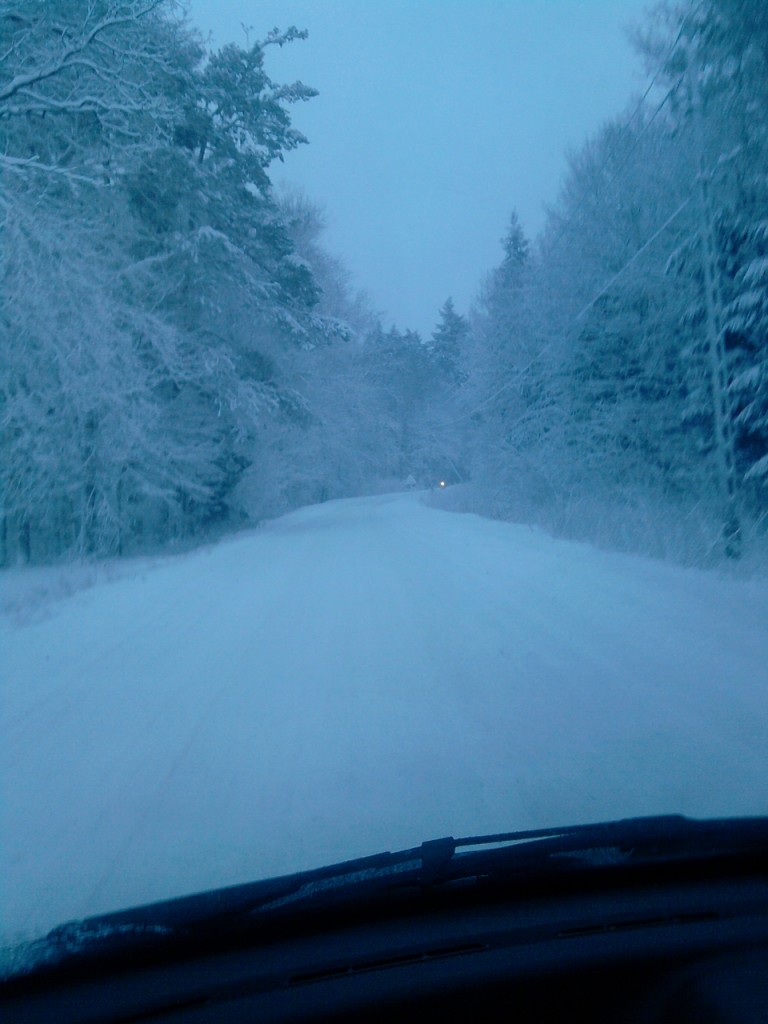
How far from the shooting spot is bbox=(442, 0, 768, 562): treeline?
1195 centimetres

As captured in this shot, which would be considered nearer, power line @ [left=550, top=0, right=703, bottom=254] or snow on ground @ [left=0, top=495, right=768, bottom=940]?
snow on ground @ [left=0, top=495, right=768, bottom=940]

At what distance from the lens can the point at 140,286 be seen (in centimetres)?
2042

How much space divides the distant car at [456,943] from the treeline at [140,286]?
12.3 m

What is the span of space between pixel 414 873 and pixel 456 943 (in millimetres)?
316

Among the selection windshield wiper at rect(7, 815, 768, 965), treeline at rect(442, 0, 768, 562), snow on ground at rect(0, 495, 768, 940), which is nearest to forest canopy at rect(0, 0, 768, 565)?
treeline at rect(442, 0, 768, 562)

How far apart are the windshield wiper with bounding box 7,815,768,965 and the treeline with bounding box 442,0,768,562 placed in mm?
10350

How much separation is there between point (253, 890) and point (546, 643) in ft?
19.4

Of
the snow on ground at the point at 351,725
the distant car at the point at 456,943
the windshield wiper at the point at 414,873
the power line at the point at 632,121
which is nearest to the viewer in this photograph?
the distant car at the point at 456,943

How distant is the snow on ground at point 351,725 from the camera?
4293 millimetres

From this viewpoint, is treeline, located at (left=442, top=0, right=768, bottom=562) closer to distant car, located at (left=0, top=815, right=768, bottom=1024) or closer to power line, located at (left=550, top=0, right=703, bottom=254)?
power line, located at (left=550, top=0, right=703, bottom=254)

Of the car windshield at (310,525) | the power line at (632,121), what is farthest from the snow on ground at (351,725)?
the power line at (632,121)

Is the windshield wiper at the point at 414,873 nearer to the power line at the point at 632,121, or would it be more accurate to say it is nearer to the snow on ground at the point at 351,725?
the snow on ground at the point at 351,725

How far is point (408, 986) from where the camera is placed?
2.50 metres

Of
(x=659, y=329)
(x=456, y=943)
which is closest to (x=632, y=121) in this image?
(x=659, y=329)
